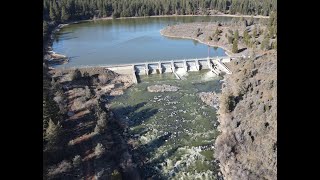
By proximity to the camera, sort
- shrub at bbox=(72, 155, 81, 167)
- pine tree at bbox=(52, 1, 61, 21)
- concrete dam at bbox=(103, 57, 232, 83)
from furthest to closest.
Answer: pine tree at bbox=(52, 1, 61, 21), concrete dam at bbox=(103, 57, 232, 83), shrub at bbox=(72, 155, 81, 167)

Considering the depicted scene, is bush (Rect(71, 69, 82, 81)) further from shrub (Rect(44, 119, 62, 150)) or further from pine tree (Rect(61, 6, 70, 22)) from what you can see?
pine tree (Rect(61, 6, 70, 22))

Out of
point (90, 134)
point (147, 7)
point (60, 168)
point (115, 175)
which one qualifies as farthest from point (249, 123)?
point (147, 7)

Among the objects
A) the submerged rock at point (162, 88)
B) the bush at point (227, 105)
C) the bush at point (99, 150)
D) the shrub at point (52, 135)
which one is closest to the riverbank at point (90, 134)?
the bush at point (99, 150)

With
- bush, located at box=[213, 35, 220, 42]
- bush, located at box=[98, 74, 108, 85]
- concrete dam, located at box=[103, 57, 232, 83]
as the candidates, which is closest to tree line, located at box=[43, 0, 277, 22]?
bush, located at box=[213, 35, 220, 42]
